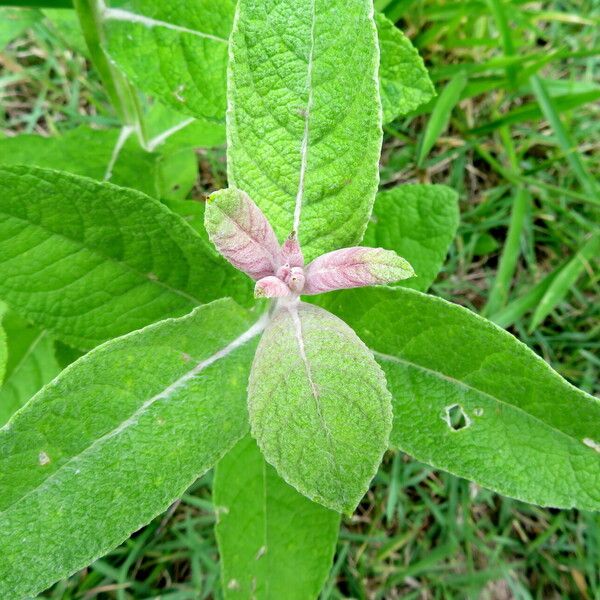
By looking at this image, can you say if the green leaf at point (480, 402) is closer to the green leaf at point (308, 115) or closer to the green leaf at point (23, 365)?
the green leaf at point (308, 115)

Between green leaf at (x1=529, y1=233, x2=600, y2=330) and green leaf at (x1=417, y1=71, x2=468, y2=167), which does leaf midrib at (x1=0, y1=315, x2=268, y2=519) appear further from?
green leaf at (x1=529, y1=233, x2=600, y2=330)

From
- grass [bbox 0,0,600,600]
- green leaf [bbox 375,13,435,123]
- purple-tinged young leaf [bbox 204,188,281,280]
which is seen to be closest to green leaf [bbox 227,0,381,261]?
purple-tinged young leaf [bbox 204,188,281,280]

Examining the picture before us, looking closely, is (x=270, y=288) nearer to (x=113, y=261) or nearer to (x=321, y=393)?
(x=321, y=393)

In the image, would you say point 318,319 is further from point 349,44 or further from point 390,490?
point 390,490

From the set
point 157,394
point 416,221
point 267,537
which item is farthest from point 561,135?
point 157,394

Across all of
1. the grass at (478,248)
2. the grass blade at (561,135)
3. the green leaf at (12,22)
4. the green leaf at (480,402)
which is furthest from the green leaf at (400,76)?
the grass blade at (561,135)

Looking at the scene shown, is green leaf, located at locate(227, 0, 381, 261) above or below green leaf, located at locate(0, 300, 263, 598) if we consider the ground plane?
above
